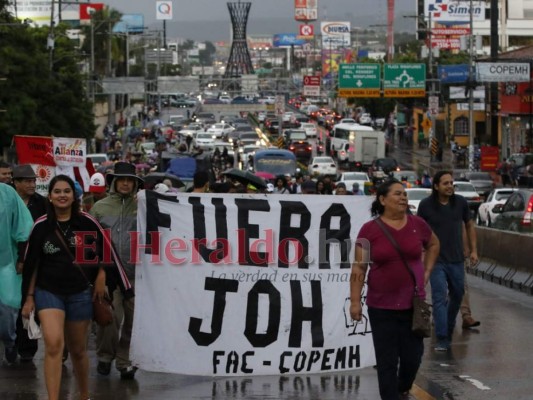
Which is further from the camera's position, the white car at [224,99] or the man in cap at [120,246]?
the white car at [224,99]

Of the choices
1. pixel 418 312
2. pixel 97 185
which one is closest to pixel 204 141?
pixel 97 185

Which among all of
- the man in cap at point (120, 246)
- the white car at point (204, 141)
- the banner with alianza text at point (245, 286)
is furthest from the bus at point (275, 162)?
the banner with alianza text at point (245, 286)

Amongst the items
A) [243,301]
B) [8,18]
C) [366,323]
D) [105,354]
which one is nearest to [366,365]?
[366,323]

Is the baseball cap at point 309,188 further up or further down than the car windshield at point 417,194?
further up

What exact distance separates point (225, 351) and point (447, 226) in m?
3.08

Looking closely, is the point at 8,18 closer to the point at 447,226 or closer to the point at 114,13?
the point at 447,226

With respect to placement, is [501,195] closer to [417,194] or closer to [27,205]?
[417,194]

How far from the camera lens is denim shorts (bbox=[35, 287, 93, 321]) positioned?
346 inches

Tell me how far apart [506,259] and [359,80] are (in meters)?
41.6

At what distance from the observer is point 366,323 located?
10.7 meters

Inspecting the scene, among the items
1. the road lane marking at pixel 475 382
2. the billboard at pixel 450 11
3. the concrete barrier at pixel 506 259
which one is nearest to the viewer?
the road lane marking at pixel 475 382

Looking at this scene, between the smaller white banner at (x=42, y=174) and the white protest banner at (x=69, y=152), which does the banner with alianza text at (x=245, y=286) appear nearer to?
the smaller white banner at (x=42, y=174)

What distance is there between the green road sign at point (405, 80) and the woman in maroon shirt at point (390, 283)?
179ft

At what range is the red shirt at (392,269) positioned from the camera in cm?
852
